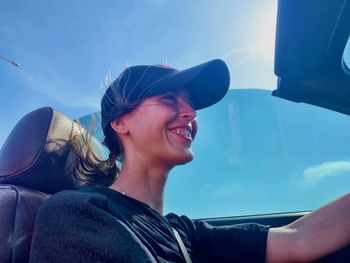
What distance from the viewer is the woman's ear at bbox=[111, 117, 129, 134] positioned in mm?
1577

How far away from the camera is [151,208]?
1219 mm

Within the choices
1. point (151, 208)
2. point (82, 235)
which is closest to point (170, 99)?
point (151, 208)

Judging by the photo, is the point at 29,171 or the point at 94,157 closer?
the point at 29,171

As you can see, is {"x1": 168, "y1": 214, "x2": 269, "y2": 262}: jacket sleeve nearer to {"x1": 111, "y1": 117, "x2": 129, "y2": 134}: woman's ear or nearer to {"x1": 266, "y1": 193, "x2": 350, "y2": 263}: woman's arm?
{"x1": 266, "y1": 193, "x2": 350, "y2": 263}: woman's arm

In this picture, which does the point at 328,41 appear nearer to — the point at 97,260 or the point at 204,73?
the point at 204,73

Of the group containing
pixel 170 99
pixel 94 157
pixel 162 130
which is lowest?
pixel 94 157

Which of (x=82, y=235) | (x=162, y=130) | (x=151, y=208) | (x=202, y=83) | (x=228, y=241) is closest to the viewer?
(x=82, y=235)

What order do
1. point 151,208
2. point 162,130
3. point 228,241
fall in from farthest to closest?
point 162,130, point 228,241, point 151,208

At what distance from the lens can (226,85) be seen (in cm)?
164

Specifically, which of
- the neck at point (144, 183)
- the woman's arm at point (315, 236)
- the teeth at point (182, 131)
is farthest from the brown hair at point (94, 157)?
the woman's arm at point (315, 236)

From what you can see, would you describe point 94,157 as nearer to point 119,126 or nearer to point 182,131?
point 119,126

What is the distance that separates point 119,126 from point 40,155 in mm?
432

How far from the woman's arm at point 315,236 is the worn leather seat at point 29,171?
91cm

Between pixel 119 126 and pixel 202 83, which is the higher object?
pixel 202 83
